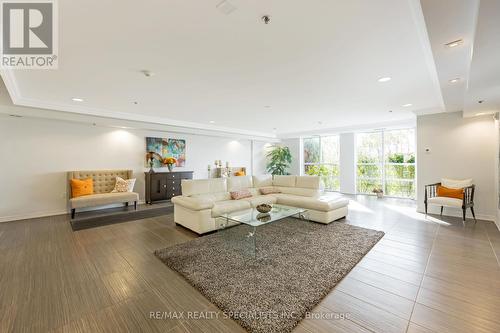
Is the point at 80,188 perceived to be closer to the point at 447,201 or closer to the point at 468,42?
the point at 468,42

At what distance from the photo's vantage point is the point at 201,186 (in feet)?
14.3

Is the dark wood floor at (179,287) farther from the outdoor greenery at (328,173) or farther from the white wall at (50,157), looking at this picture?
the outdoor greenery at (328,173)

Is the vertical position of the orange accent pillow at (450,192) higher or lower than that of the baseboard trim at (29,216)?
higher

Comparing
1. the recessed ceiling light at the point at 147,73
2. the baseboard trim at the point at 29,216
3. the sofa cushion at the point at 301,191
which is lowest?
the baseboard trim at the point at 29,216

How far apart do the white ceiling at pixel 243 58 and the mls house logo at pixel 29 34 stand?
0.36 feet

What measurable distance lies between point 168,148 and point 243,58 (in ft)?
17.0

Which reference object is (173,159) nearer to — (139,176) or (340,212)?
(139,176)

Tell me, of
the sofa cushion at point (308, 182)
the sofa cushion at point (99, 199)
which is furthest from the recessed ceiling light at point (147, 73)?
the sofa cushion at point (308, 182)

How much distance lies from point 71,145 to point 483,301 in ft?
25.9

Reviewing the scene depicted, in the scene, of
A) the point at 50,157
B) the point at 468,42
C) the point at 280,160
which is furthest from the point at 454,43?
the point at 280,160

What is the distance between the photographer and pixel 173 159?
6836mm

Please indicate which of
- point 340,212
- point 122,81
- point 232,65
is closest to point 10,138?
point 122,81

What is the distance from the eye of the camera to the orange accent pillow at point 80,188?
16.3ft

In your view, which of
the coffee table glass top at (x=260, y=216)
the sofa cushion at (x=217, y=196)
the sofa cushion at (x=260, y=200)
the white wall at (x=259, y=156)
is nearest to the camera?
the coffee table glass top at (x=260, y=216)
